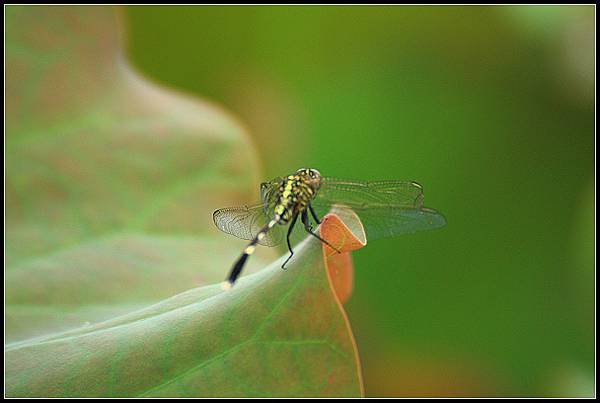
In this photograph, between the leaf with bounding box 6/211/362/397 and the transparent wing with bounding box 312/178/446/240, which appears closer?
the leaf with bounding box 6/211/362/397

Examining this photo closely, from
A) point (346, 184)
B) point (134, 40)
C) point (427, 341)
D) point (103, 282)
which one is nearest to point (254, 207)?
point (346, 184)

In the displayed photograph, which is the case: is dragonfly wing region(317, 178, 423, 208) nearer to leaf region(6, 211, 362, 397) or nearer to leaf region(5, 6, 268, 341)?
leaf region(5, 6, 268, 341)

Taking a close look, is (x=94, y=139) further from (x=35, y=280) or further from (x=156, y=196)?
(x=35, y=280)

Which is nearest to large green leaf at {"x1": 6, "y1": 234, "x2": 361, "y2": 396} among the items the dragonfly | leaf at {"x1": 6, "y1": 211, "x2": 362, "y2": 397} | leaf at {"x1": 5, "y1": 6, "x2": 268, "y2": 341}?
leaf at {"x1": 6, "y1": 211, "x2": 362, "y2": 397}

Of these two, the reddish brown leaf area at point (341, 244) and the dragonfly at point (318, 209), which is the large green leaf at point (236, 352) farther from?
the dragonfly at point (318, 209)

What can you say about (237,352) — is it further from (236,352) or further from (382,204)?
(382,204)

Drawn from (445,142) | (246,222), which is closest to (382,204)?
(246,222)
